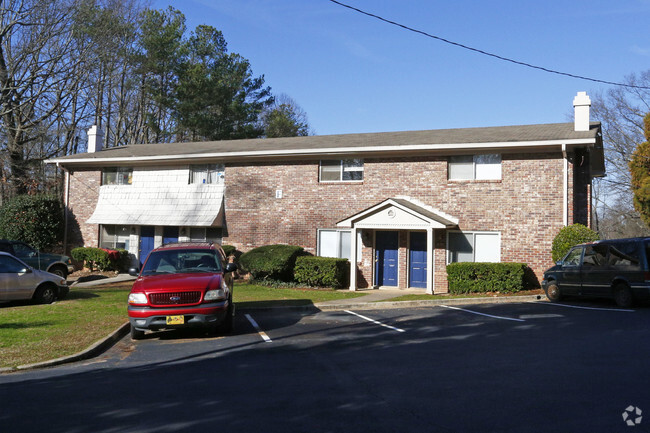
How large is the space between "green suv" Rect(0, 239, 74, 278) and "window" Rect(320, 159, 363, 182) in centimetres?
1032

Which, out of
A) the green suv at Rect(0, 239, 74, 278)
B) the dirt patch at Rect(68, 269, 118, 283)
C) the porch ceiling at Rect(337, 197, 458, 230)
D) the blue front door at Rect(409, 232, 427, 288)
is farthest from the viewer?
the dirt patch at Rect(68, 269, 118, 283)

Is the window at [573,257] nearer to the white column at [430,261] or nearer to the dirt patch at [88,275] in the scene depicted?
the white column at [430,261]

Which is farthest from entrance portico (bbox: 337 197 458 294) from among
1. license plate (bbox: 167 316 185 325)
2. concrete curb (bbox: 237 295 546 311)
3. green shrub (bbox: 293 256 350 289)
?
license plate (bbox: 167 316 185 325)

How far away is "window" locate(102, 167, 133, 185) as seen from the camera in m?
25.7

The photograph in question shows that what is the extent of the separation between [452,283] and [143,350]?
37.5ft

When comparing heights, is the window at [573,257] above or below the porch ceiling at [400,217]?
below

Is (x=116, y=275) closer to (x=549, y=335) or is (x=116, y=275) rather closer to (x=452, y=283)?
(x=452, y=283)

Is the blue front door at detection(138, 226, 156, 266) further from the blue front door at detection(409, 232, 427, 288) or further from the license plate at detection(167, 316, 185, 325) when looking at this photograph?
the license plate at detection(167, 316, 185, 325)

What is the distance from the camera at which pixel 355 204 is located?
21.2 m

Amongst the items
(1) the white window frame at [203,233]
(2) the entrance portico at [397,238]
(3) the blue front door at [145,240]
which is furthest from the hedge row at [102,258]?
(2) the entrance portico at [397,238]

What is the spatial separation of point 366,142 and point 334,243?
13.6 ft

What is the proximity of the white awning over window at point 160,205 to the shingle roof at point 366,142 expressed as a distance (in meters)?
1.51

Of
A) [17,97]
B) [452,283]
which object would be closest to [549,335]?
[452,283]

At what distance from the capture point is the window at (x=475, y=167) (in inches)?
761
